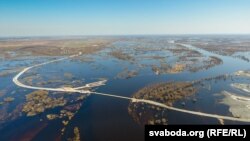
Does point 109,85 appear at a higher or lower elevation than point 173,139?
lower

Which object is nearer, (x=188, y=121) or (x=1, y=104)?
(x=188, y=121)

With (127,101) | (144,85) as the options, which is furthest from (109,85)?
(127,101)

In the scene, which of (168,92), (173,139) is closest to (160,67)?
(168,92)

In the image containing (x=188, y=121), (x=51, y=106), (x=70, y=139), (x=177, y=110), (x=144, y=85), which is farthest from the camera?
(x=144, y=85)

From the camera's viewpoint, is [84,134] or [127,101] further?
[127,101]

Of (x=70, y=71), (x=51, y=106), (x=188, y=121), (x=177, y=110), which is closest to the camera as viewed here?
(x=188, y=121)

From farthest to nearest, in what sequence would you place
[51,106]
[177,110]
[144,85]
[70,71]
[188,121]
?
[70,71] → [144,85] → [51,106] → [177,110] → [188,121]

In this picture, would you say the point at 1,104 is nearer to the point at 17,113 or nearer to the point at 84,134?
the point at 17,113

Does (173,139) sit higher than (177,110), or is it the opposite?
(173,139)

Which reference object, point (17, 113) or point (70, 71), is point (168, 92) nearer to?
point (17, 113)
